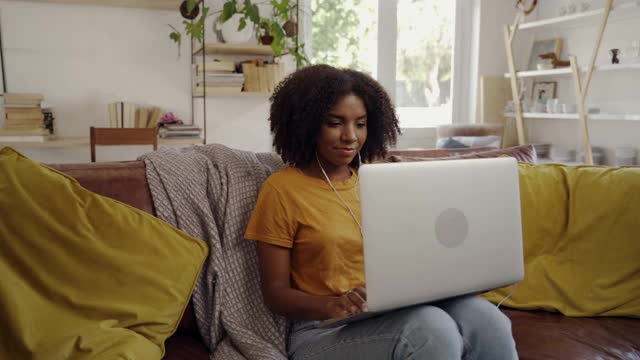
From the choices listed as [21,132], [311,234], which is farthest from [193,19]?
[311,234]

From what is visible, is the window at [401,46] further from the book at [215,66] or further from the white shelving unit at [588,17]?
the book at [215,66]

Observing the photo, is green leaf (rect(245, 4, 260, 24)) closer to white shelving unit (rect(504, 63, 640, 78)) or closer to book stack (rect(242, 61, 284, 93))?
book stack (rect(242, 61, 284, 93))

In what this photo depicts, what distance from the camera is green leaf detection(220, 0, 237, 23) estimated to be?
313cm

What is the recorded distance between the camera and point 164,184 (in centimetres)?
143

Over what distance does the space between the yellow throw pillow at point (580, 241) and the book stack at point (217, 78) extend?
7.07 ft

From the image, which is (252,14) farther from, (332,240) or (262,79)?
(332,240)

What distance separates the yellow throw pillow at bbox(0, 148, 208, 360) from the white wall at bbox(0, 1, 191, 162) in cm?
223

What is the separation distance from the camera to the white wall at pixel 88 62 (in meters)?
3.26

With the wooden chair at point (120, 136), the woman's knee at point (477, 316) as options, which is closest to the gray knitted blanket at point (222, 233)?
the woman's knee at point (477, 316)

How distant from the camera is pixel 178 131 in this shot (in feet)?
10.9

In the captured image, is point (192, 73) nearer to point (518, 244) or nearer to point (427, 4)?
point (427, 4)

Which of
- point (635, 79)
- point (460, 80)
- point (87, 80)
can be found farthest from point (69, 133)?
point (635, 79)

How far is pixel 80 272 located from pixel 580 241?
1286 mm

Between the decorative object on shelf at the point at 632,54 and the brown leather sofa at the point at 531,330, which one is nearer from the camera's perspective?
the brown leather sofa at the point at 531,330
